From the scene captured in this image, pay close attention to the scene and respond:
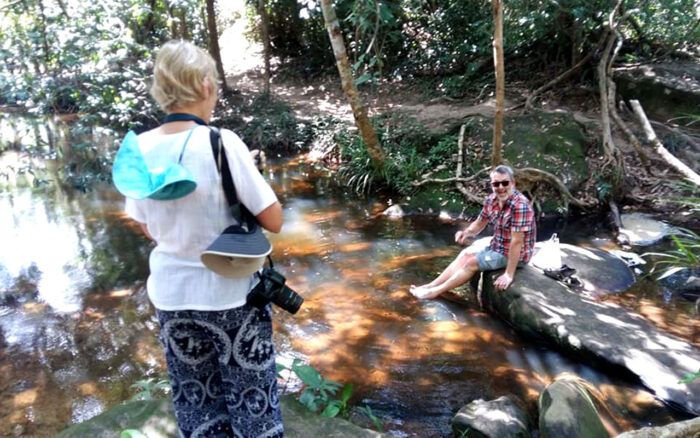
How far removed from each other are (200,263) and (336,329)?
107 inches

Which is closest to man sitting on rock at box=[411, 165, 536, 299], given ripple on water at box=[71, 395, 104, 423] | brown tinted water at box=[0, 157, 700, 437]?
brown tinted water at box=[0, 157, 700, 437]

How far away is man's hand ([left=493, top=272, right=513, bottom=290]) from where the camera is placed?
409cm

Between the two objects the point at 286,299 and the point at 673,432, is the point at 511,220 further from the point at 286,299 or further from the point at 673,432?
the point at 286,299

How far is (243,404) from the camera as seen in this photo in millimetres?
1703

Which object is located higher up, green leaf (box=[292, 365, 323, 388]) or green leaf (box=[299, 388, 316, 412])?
green leaf (box=[292, 365, 323, 388])

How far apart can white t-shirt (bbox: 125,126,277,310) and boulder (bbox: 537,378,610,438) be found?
2.02 metres

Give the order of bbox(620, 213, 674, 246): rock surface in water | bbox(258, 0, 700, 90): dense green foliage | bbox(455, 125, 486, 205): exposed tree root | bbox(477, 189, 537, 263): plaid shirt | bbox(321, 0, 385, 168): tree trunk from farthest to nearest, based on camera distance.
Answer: bbox(258, 0, 700, 90): dense green foliage
bbox(455, 125, 486, 205): exposed tree root
bbox(321, 0, 385, 168): tree trunk
bbox(620, 213, 674, 246): rock surface in water
bbox(477, 189, 537, 263): plaid shirt

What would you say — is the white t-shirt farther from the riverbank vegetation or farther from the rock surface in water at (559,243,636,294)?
the riverbank vegetation

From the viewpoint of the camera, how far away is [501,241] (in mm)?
4234

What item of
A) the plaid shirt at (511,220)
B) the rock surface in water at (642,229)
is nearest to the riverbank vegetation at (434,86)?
the rock surface in water at (642,229)

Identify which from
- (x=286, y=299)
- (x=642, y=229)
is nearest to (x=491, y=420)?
(x=286, y=299)

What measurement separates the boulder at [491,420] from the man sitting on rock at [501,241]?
137 cm

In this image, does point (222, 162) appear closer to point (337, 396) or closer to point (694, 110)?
point (337, 396)

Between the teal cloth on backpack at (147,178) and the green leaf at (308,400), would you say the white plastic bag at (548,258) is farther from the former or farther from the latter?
the teal cloth on backpack at (147,178)
